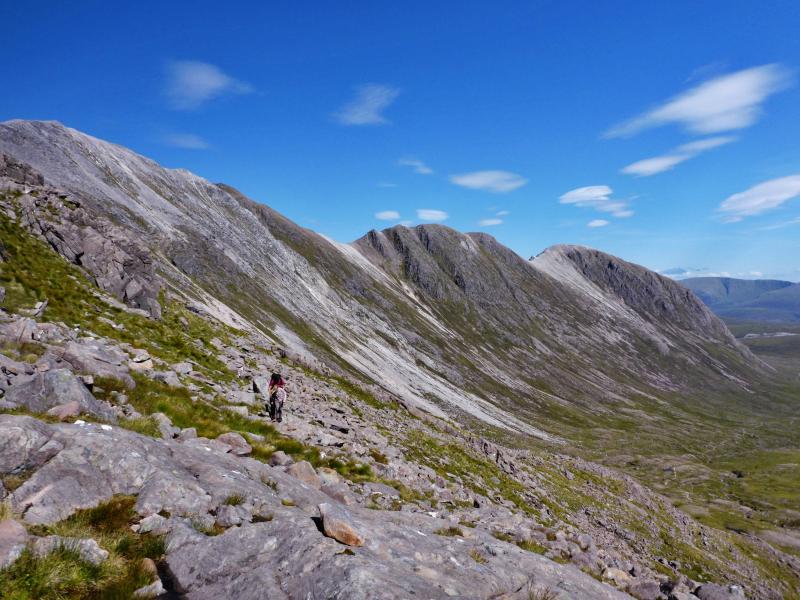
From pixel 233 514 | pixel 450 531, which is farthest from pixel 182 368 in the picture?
pixel 450 531

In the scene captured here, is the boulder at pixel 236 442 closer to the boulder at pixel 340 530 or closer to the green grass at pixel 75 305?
the boulder at pixel 340 530

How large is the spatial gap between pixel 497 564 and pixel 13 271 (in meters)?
28.1

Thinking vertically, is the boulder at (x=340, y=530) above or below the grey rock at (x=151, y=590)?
below

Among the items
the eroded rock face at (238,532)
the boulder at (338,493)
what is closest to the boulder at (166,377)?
the eroded rock face at (238,532)

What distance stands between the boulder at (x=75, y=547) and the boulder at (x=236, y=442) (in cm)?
699

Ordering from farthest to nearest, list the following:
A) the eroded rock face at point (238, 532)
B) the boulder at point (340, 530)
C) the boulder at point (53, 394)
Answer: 1. the boulder at point (53, 394)
2. the boulder at point (340, 530)
3. the eroded rock face at point (238, 532)

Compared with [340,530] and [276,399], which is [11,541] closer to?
[340,530]

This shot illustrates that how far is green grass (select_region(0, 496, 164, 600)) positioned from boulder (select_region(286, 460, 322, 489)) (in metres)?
6.16

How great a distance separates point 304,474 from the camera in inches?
567

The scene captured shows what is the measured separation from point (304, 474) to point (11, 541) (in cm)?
852

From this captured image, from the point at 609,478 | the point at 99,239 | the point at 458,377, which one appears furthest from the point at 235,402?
the point at 458,377

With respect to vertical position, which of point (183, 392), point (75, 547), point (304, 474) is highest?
point (183, 392)

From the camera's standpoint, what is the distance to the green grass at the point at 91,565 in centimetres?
618

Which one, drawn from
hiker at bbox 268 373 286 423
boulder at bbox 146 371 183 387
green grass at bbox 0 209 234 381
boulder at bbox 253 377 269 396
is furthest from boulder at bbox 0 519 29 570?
boulder at bbox 253 377 269 396
